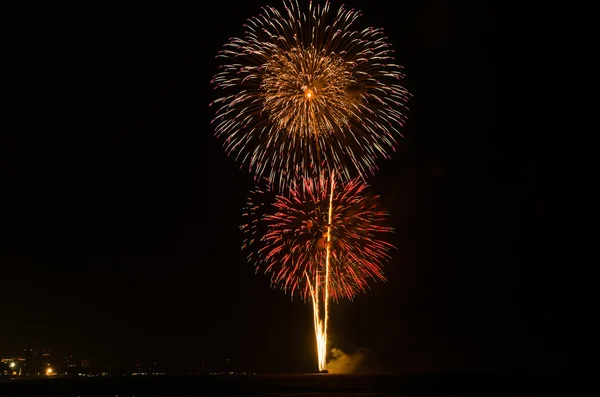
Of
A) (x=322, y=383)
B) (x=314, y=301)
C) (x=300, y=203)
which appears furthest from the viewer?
(x=322, y=383)

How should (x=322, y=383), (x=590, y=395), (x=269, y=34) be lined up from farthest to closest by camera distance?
(x=322, y=383), (x=590, y=395), (x=269, y=34)

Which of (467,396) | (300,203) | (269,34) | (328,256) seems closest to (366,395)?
(467,396)

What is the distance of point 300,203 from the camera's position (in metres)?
54.0

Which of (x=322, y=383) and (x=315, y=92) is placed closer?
(x=315, y=92)

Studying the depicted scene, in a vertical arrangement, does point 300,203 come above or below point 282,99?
below

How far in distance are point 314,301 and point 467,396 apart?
1385 cm

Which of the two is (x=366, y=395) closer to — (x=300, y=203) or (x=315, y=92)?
(x=300, y=203)

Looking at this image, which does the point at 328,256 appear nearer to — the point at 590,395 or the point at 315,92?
the point at 315,92

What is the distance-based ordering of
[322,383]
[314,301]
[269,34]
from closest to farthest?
[269,34] < [314,301] < [322,383]

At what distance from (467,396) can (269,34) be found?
2765 centimetres

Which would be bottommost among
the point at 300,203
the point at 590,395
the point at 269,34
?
the point at 590,395

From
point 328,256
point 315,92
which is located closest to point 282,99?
point 315,92

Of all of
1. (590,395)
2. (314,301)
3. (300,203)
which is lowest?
(590,395)

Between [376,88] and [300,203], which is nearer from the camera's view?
[376,88]
